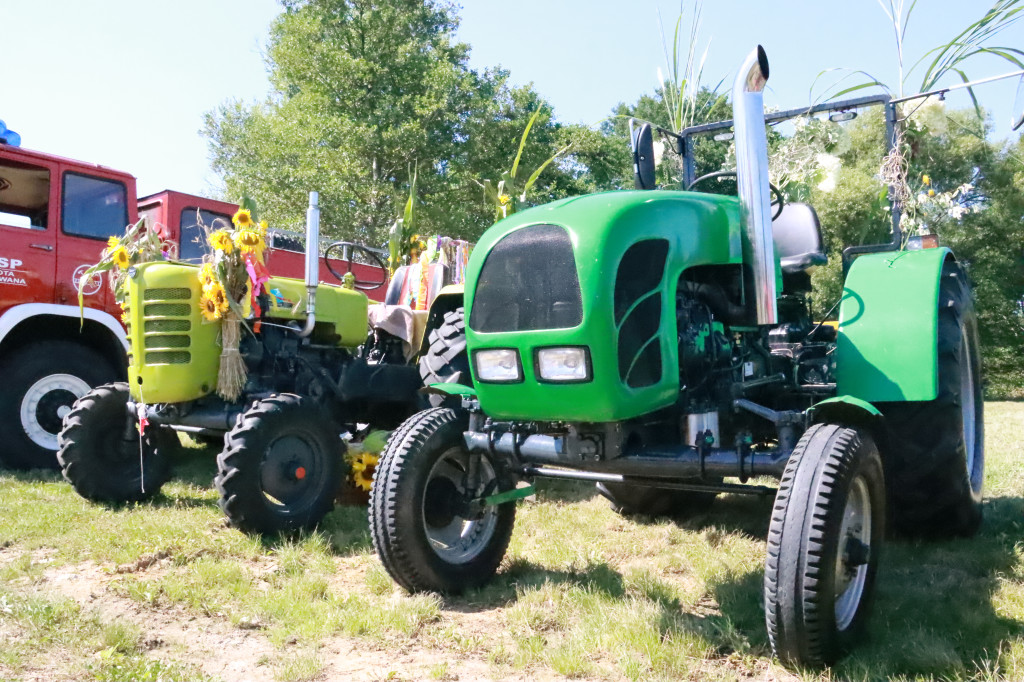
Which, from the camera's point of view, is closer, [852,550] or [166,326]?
[852,550]

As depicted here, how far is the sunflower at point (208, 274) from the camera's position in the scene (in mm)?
4500

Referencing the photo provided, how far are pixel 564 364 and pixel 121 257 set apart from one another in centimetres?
310

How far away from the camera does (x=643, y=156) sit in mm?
3342

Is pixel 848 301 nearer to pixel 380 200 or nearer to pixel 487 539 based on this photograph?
pixel 487 539

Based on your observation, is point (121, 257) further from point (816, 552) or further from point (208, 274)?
point (816, 552)

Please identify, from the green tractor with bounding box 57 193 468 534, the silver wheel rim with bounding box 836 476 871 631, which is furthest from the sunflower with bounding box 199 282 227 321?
the silver wheel rim with bounding box 836 476 871 631

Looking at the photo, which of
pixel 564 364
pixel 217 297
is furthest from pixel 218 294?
pixel 564 364

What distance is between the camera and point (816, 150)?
4.73 m

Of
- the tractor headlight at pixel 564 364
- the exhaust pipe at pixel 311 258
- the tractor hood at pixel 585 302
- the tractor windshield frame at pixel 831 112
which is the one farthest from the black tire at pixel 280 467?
the tractor windshield frame at pixel 831 112

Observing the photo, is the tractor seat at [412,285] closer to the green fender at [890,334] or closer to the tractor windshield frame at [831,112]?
the tractor windshield frame at [831,112]

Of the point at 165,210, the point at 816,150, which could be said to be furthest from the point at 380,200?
the point at 816,150

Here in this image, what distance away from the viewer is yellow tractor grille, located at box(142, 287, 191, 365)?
14.8 feet

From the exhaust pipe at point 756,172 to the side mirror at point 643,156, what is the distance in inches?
21.1

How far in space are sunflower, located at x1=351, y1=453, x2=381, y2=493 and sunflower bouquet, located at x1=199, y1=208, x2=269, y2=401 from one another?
83 centimetres
